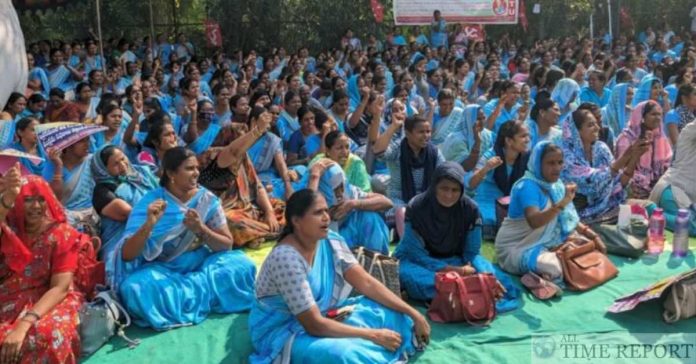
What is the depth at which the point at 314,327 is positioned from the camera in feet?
9.47

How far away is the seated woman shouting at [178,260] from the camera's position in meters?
3.54

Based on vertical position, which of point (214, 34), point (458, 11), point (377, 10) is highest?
point (377, 10)

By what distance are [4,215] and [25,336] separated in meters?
0.51

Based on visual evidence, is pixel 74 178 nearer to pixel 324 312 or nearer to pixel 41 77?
pixel 324 312

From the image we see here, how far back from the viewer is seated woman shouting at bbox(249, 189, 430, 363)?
287 centimetres

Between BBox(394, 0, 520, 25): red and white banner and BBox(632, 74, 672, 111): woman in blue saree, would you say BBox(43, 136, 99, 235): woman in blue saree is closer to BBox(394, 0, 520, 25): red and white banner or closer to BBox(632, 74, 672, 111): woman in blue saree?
BBox(632, 74, 672, 111): woman in blue saree

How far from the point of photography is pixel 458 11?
552 inches

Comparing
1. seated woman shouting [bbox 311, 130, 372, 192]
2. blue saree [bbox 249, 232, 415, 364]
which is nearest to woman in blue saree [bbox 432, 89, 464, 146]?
seated woman shouting [bbox 311, 130, 372, 192]

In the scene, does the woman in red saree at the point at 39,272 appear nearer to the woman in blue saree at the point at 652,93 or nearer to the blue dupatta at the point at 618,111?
the blue dupatta at the point at 618,111

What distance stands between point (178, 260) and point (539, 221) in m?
2.01

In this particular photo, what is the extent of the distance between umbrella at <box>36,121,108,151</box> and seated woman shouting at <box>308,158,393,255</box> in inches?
55.1

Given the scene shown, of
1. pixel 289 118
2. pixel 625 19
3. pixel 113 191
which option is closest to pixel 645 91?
pixel 289 118

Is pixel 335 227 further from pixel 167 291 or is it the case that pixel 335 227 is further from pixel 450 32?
pixel 450 32

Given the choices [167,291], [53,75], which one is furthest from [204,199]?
[53,75]
